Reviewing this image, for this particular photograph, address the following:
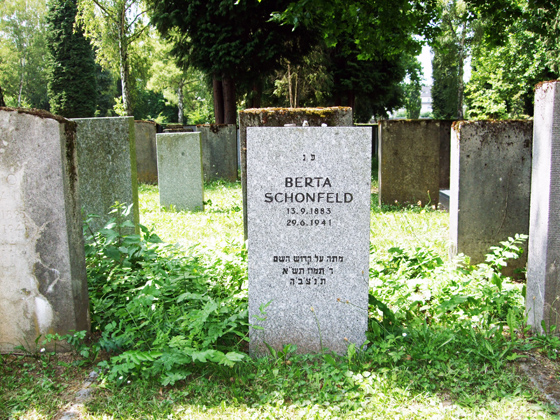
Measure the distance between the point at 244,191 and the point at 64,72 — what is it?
126 ft

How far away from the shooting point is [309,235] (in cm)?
337

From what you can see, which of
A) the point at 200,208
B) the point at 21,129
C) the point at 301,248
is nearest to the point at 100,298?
the point at 21,129

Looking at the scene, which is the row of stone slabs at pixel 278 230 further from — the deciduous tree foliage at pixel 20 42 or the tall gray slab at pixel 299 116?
the deciduous tree foliage at pixel 20 42

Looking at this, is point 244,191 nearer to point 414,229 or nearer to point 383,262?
point 383,262

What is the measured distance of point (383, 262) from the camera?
5.12m

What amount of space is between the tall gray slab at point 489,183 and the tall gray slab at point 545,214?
1.66 metres

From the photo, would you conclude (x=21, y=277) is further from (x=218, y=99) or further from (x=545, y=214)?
(x=218, y=99)

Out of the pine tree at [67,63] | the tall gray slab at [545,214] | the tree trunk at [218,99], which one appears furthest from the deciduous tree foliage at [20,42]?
the tall gray slab at [545,214]

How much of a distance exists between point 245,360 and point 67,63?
4087 cm

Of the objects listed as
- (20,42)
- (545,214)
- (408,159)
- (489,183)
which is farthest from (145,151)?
(20,42)

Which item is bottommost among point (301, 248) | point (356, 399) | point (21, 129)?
point (356, 399)

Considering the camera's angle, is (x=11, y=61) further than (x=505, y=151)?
Yes

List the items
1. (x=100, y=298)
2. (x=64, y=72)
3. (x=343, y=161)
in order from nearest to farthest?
1. (x=343, y=161)
2. (x=100, y=298)
3. (x=64, y=72)

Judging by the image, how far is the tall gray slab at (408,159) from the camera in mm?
9023
